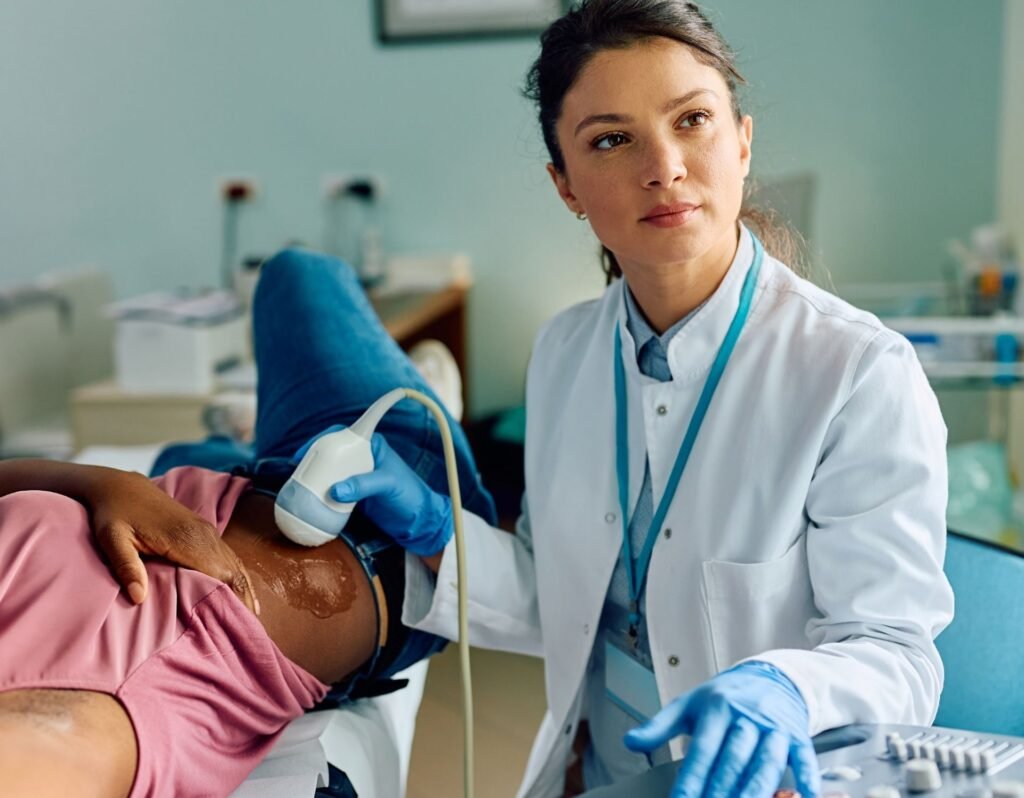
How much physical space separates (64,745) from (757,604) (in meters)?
0.63

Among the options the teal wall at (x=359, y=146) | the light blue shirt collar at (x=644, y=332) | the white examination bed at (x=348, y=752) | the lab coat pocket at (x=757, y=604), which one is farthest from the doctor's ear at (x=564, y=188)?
the teal wall at (x=359, y=146)

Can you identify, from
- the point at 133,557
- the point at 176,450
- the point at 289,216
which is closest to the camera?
the point at 133,557

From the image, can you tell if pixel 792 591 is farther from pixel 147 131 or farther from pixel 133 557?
pixel 147 131

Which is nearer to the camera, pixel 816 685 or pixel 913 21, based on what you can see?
pixel 816 685

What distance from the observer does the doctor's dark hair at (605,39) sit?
1.15m

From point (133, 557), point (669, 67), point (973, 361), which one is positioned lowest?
point (973, 361)

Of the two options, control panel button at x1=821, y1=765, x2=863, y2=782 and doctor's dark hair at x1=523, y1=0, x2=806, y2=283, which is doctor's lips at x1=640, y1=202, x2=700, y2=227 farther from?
control panel button at x1=821, y1=765, x2=863, y2=782

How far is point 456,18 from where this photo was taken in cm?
385

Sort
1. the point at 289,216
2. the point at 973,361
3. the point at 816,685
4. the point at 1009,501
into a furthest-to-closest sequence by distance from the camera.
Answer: the point at 289,216, the point at 1009,501, the point at 973,361, the point at 816,685

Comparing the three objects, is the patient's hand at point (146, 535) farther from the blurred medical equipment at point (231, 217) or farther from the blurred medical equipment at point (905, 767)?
the blurred medical equipment at point (231, 217)

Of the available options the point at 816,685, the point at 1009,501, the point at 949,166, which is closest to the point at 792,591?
the point at 816,685

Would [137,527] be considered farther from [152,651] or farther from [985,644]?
[985,644]

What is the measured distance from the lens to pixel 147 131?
4066 mm

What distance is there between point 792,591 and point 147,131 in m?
3.51
